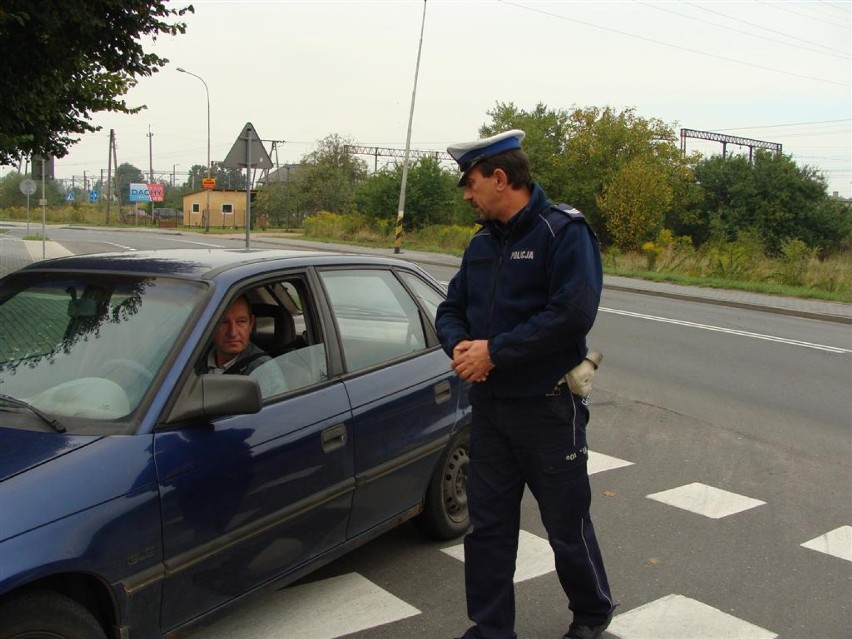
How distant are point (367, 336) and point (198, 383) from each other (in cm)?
116

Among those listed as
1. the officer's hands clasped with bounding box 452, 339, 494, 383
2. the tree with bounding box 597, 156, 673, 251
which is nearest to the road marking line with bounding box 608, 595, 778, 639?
the officer's hands clasped with bounding box 452, 339, 494, 383

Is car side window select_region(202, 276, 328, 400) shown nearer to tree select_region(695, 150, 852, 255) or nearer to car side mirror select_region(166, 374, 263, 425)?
car side mirror select_region(166, 374, 263, 425)

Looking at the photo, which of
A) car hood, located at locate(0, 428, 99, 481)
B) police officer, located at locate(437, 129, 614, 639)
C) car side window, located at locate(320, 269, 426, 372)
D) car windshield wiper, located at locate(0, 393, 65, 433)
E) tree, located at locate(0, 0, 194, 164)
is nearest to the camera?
car hood, located at locate(0, 428, 99, 481)

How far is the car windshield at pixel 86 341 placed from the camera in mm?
2604

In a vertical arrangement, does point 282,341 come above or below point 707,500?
above

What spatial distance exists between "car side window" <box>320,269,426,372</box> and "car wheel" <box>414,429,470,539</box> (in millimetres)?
568

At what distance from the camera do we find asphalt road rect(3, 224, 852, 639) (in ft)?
11.0

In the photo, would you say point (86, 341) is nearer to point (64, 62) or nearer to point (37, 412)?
point (37, 412)

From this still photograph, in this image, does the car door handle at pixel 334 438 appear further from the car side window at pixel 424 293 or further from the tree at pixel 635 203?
the tree at pixel 635 203

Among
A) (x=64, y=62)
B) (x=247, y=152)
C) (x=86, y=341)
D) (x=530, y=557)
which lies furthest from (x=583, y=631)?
(x=247, y=152)

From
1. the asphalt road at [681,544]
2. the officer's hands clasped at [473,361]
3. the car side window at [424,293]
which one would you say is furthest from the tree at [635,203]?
the officer's hands clasped at [473,361]

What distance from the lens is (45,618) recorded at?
2.08 meters

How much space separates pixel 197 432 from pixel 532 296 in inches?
48.5

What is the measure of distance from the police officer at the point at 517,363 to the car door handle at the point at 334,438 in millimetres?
539
